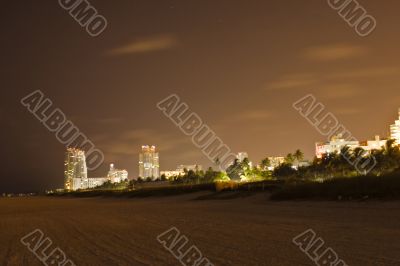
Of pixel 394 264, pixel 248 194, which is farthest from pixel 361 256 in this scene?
pixel 248 194

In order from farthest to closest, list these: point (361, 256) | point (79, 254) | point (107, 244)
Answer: point (107, 244)
point (79, 254)
point (361, 256)

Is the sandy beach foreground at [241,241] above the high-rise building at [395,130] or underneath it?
underneath

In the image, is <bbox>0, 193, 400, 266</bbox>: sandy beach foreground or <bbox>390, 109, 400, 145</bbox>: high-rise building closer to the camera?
<bbox>0, 193, 400, 266</bbox>: sandy beach foreground

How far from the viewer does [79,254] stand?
1238cm

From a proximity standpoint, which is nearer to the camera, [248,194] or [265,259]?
[265,259]

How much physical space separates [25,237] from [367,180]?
18.8 m

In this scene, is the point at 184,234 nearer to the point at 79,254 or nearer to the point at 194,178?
the point at 79,254

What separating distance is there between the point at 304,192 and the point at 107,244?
19360mm

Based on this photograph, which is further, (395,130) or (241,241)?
(395,130)

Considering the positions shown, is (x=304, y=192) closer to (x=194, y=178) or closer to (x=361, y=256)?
(x=361, y=256)

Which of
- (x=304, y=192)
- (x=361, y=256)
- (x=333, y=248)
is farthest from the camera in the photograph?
(x=304, y=192)

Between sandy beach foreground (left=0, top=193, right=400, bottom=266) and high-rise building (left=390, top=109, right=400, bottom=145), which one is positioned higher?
high-rise building (left=390, top=109, right=400, bottom=145)

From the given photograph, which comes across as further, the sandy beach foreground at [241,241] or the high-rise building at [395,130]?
the high-rise building at [395,130]

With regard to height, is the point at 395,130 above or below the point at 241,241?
above
